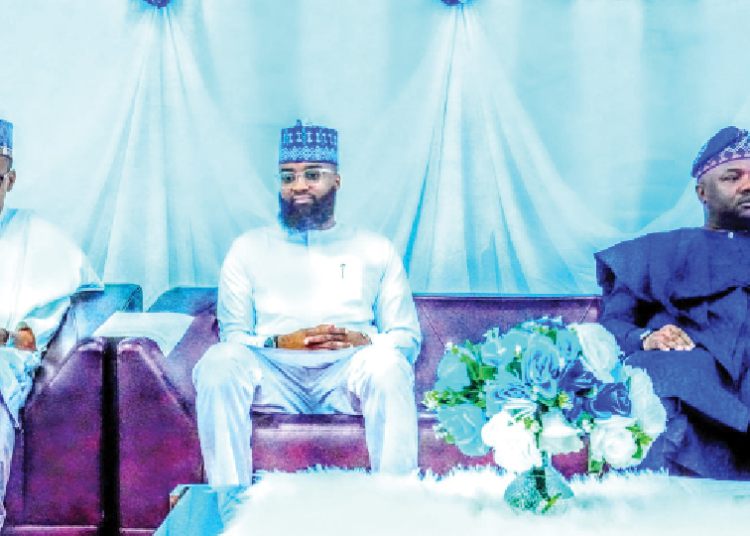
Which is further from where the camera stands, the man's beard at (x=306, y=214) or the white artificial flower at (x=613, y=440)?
the man's beard at (x=306, y=214)

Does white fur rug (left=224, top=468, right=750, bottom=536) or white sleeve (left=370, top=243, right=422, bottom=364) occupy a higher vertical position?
white sleeve (left=370, top=243, right=422, bottom=364)

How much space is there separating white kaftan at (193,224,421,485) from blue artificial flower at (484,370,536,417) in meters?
1.02

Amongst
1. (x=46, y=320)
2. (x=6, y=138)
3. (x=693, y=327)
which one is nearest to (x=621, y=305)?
(x=693, y=327)

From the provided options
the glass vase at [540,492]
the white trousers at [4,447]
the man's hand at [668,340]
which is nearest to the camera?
the glass vase at [540,492]

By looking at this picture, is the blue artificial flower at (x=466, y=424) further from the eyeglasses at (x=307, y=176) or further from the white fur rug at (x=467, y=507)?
the eyeglasses at (x=307, y=176)

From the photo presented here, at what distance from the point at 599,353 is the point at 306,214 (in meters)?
1.78

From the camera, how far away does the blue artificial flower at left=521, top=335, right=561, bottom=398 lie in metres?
1.52

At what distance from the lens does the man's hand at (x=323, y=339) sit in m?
2.84

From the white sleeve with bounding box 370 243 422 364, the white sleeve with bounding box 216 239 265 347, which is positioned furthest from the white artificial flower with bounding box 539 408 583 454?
the white sleeve with bounding box 216 239 265 347

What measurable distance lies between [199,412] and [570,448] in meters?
1.35

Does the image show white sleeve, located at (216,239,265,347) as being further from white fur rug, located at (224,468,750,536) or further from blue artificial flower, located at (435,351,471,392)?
blue artificial flower, located at (435,351,471,392)

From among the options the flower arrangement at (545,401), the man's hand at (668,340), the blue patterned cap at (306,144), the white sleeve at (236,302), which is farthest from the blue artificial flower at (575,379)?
the blue patterned cap at (306,144)

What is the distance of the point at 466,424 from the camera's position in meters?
1.59

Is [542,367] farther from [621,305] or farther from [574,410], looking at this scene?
[621,305]
